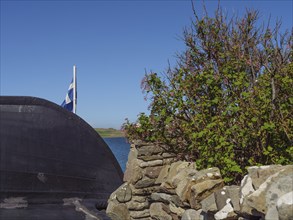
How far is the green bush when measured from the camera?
6.05 metres

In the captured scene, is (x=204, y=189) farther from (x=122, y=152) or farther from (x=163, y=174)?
(x=122, y=152)

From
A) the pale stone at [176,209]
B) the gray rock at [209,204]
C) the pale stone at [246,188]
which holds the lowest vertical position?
the pale stone at [176,209]

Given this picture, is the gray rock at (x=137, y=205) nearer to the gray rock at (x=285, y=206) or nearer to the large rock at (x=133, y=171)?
the large rock at (x=133, y=171)

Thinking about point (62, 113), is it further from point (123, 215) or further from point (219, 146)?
point (123, 215)

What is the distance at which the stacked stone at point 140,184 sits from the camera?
7562mm

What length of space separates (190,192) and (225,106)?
1.92 meters

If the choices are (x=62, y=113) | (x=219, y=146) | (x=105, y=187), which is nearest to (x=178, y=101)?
(x=219, y=146)

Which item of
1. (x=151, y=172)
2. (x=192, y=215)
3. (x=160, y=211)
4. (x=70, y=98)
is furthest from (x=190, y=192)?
(x=70, y=98)

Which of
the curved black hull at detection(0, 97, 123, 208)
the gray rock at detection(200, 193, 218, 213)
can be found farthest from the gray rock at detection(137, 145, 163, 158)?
the gray rock at detection(200, 193, 218, 213)

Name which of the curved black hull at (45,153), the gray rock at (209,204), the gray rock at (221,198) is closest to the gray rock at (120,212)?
the curved black hull at (45,153)

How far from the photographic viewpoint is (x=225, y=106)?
6.96 m

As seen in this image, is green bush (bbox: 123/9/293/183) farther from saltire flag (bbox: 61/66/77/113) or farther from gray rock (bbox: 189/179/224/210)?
saltire flag (bbox: 61/66/77/113)

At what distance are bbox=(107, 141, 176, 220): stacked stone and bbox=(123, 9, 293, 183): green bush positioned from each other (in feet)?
0.76

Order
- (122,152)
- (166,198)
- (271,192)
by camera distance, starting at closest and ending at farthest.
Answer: (271,192) < (166,198) < (122,152)
